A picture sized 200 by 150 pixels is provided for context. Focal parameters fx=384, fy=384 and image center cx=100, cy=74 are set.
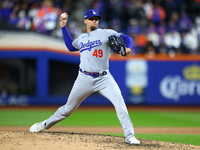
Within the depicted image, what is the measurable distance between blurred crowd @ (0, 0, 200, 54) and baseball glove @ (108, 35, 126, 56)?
8.75 m

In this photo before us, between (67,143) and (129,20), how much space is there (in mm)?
10543

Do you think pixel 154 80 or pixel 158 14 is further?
pixel 158 14

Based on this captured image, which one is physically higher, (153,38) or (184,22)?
(184,22)

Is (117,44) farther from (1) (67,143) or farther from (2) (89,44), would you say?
(1) (67,143)

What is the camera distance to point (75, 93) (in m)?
5.57

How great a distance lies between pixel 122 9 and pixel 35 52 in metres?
4.05

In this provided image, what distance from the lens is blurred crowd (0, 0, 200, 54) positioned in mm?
14414

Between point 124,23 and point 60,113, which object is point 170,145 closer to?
point 60,113

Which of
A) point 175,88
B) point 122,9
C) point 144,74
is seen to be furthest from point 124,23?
point 175,88

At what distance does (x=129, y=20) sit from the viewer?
1523 cm

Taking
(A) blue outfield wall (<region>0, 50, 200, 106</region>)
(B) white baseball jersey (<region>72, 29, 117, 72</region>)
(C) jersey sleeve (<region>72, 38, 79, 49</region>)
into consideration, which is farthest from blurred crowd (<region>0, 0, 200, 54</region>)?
(B) white baseball jersey (<region>72, 29, 117, 72</region>)

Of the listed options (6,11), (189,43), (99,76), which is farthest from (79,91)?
(6,11)

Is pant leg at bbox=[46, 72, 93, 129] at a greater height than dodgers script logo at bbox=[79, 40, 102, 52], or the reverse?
dodgers script logo at bbox=[79, 40, 102, 52]

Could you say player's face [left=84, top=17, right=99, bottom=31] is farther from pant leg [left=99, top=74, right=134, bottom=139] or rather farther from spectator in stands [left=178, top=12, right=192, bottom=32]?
spectator in stands [left=178, top=12, right=192, bottom=32]
